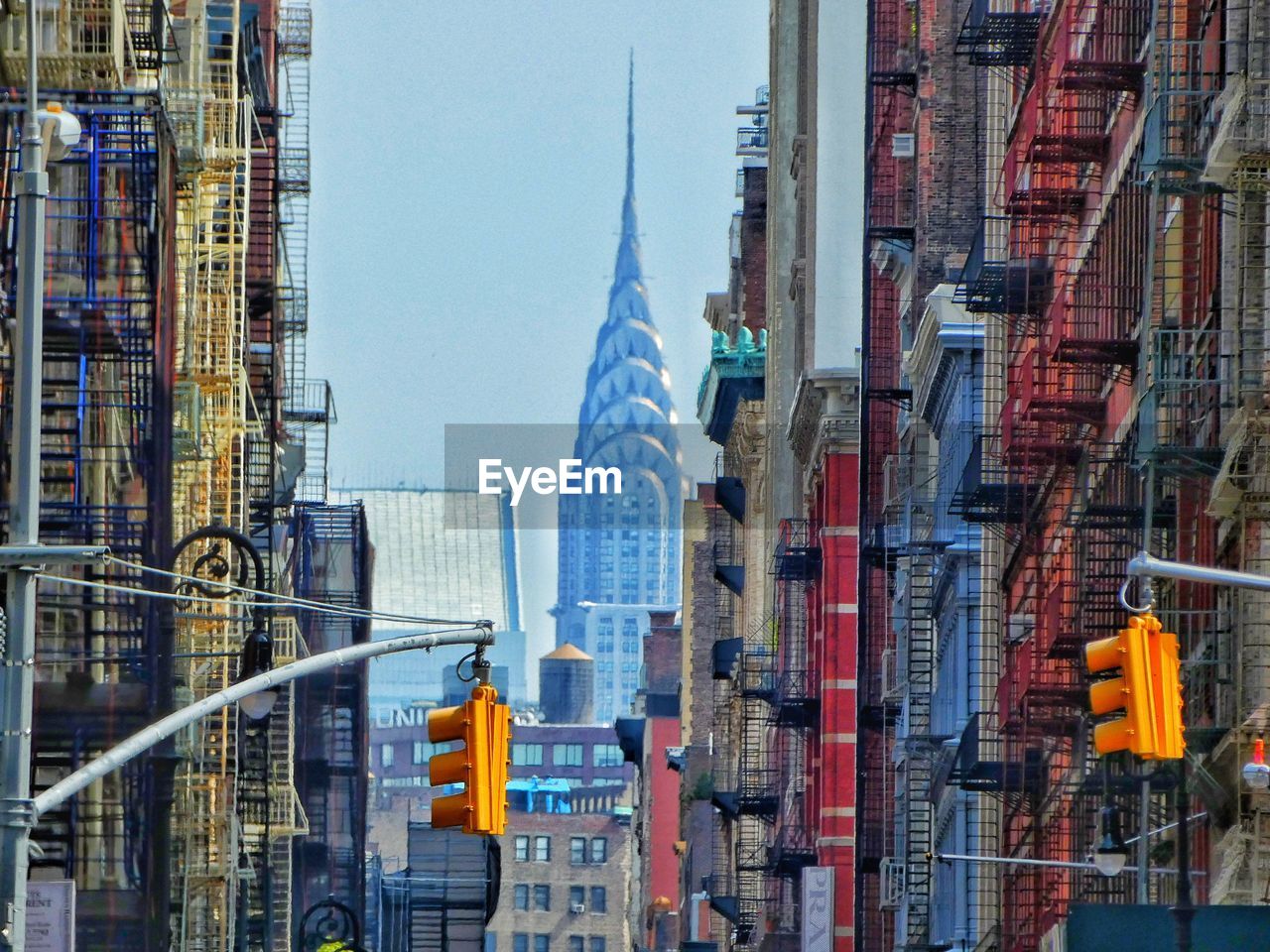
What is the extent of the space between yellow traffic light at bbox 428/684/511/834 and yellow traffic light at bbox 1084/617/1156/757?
4908 mm

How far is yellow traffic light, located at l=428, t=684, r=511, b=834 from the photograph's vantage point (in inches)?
886

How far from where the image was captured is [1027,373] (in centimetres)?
4109

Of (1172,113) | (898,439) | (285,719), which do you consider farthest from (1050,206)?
(285,719)

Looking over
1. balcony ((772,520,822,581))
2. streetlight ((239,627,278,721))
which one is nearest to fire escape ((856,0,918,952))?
balcony ((772,520,822,581))

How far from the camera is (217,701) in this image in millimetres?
21812

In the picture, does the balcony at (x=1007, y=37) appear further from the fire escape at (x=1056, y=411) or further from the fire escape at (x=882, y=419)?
the fire escape at (x=882, y=419)

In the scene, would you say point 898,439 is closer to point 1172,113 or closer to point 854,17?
point 854,17

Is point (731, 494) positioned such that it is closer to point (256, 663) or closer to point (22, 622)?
point (256, 663)

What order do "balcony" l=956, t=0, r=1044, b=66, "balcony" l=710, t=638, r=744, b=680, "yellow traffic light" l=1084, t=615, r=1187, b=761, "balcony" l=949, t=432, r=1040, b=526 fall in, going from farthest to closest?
"balcony" l=710, t=638, r=744, b=680
"balcony" l=956, t=0, r=1044, b=66
"balcony" l=949, t=432, r=1040, b=526
"yellow traffic light" l=1084, t=615, r=1187, b=761

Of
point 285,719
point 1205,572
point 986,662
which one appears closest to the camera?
point 1205,572

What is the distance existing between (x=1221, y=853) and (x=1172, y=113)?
640 centimetres

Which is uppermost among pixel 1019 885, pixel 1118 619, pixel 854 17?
pixel 854 17

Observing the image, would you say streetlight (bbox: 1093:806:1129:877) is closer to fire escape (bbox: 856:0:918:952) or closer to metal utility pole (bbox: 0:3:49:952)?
metal utility pole (bbox: 0:3:49:952)

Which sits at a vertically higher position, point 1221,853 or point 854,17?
point 854,17
